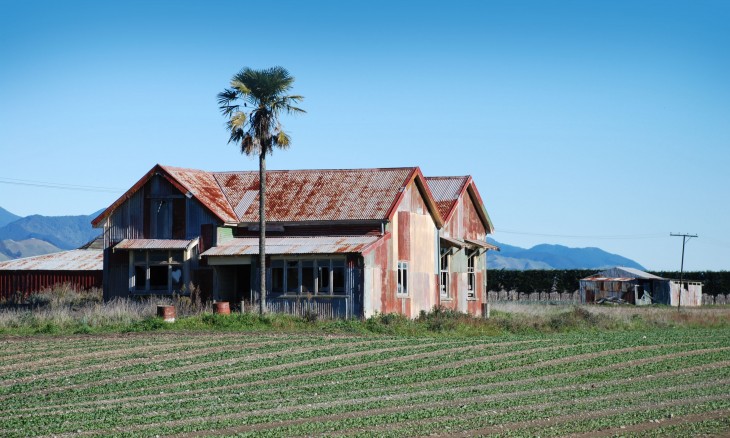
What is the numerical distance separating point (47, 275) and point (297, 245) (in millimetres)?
18172

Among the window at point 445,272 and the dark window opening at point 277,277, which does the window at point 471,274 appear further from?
the dark window opening at point 277,277

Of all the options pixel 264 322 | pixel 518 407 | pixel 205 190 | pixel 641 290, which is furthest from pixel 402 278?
pixel 641 290

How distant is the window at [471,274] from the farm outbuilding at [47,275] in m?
17.7

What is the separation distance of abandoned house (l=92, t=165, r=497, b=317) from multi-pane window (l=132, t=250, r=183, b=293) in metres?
0.04

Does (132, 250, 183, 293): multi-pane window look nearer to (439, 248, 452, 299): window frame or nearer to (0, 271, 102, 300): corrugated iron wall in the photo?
(0, 271, 102, 300): corrugated iron wall

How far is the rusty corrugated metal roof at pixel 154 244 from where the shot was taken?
43.2 m

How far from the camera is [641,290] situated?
76.1 m

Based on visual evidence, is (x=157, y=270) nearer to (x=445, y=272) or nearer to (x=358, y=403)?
(x=445, y=272)

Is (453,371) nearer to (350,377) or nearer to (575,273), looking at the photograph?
(350,377)

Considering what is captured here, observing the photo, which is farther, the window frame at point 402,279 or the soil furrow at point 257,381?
the window frame at point 402,279

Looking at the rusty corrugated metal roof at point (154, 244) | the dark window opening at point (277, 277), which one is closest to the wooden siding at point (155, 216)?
the rusty corrugated metal roof at point (154, 244)

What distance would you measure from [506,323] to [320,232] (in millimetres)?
8163

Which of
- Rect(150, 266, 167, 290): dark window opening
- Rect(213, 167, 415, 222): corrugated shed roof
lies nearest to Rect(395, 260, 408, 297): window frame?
Rect(213, 167, 415, 222): corrugated shed roof

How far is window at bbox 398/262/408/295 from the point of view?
4359 cm
